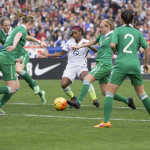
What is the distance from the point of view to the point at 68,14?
3006 centimetres

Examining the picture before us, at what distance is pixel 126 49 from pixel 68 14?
2149 centimetres

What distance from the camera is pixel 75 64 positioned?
12.8 m

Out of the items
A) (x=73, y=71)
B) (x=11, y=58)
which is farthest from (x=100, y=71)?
(x=11, y=58)

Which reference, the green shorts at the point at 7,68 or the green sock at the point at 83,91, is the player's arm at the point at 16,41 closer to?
the green shorts at the point at 7,68

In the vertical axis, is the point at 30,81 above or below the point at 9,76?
below

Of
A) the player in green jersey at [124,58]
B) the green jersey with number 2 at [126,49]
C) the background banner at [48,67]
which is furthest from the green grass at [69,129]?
the background banner at [48,67]

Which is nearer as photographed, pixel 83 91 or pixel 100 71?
pixel 83 91

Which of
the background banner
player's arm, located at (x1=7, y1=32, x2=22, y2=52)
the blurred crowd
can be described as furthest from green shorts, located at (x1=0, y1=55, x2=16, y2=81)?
the blurred crowd

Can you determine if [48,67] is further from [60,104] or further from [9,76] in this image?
[9,76]

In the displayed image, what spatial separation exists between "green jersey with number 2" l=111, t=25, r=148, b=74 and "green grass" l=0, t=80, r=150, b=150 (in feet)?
3.50

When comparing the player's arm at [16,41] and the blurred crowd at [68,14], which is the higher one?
the player's arm at [16,41]

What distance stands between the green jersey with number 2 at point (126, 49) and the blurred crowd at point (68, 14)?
18142mm

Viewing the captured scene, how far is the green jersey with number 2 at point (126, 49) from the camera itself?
29.0 feet

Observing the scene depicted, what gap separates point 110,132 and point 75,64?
4.67 metres
